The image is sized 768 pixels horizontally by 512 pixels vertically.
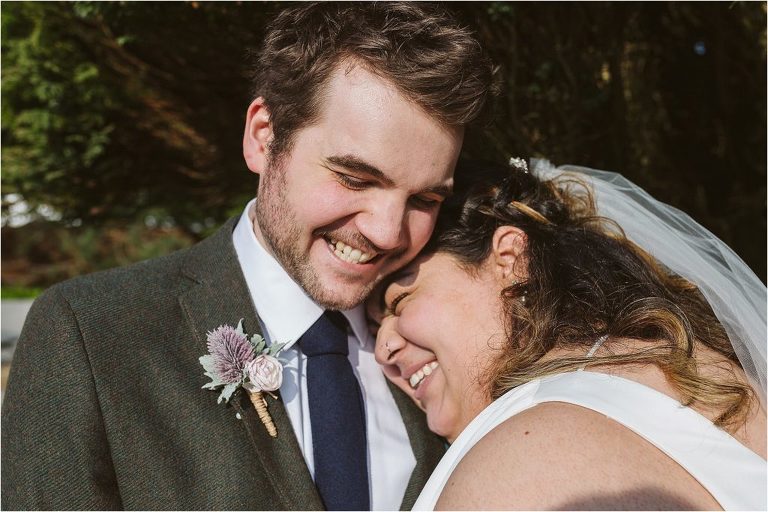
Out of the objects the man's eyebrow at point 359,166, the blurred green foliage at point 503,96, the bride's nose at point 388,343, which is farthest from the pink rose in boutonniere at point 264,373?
the blurred green foliage at point 503,96

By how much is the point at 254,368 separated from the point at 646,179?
226 cm

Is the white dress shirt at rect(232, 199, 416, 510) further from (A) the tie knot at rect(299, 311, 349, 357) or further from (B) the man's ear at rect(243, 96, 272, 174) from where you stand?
(B) the man's ear at rect(243, 96, 272, 174)

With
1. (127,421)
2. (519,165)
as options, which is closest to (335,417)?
(127,421)

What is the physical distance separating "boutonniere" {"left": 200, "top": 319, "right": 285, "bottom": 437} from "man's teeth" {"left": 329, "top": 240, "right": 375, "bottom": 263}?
395 mm

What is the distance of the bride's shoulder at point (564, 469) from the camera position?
1.45 m

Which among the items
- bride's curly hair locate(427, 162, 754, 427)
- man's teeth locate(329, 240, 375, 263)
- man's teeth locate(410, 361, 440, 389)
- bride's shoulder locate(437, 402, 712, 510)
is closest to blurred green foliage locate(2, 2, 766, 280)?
bride's curly hair locate(427, 162, 754, 427)

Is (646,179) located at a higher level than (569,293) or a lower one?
higher

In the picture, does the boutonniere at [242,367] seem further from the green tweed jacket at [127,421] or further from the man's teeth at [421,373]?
the man's teeth at [421,373]

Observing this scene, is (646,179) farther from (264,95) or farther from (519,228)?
(264,95)

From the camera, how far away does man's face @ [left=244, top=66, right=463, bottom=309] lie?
219 cm

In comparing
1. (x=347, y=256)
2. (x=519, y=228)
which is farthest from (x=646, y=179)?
(x=347, y=256)

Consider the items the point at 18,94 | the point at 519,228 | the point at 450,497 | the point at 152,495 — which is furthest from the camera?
the point at 18,94

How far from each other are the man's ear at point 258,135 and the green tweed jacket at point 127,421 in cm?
60

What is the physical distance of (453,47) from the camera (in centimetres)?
234
